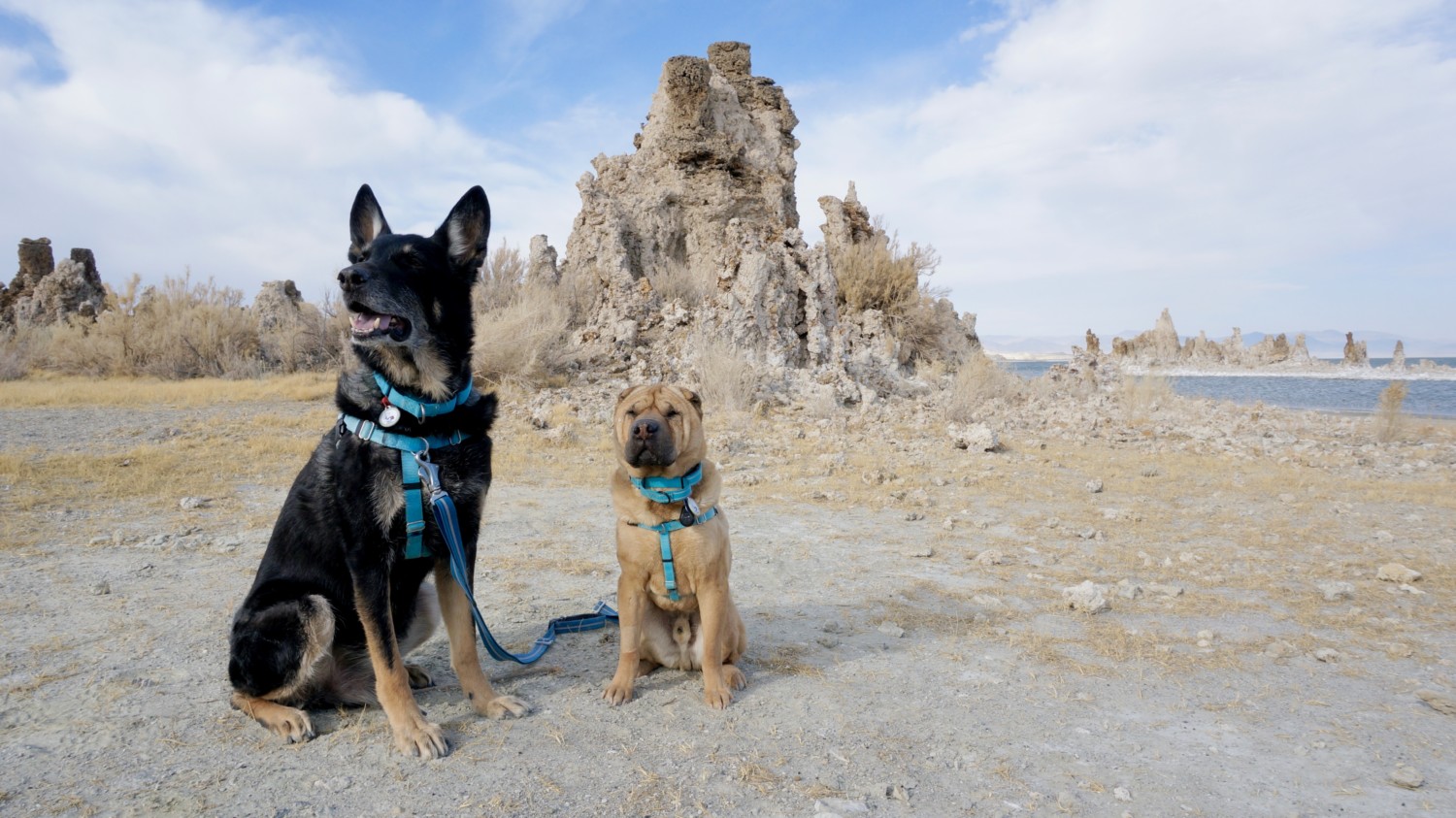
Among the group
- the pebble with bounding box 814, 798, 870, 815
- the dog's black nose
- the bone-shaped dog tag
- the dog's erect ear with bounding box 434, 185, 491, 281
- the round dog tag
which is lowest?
the pebble with bounding box 814, 798, 870, 815

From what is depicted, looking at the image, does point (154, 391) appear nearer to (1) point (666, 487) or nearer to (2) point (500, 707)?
(2) point (500, 707)

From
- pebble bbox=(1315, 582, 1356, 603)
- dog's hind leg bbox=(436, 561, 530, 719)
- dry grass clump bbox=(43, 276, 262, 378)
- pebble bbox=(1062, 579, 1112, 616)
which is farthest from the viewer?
dry grass clump bbox=(43, 276, 262, 378)

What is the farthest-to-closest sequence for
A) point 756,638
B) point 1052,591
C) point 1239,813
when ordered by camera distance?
point 1052,591, point 756,638, point 1239,813

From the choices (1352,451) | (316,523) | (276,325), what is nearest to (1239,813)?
(316,523)

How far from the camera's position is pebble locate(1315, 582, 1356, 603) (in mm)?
4422

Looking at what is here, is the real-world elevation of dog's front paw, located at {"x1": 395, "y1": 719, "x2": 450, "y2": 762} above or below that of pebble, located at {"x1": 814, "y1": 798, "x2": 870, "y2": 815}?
above

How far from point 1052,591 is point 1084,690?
4.80 feet

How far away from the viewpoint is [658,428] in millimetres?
2850

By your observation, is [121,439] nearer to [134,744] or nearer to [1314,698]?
[134,744]

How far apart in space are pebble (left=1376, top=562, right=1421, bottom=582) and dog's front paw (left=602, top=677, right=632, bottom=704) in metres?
4.93

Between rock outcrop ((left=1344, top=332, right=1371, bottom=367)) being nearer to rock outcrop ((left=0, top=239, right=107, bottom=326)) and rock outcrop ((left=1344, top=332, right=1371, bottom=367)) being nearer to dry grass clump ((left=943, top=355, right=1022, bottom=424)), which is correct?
dry grass clump ((left=943, top=355, right=1022, bottom=424))

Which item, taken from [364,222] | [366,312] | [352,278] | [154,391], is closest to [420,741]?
[366,312]

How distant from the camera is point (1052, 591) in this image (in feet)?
14.9

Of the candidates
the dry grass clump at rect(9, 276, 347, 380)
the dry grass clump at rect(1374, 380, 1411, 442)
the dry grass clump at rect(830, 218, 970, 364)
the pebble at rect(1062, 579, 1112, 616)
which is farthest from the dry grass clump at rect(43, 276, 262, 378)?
the dry grass clump at rect(1374, 380, 1411, 442)
